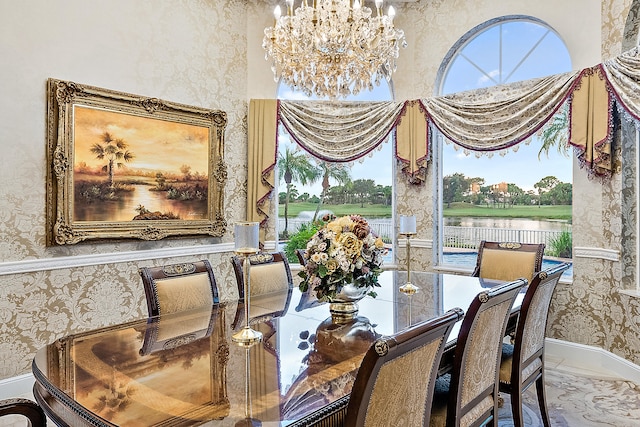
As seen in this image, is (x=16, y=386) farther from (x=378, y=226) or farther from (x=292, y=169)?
(x=378, y=226)

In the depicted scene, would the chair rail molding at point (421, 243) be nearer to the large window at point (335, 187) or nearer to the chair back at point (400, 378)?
the large window at point (335, 187)

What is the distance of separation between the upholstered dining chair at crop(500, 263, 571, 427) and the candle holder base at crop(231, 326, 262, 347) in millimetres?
1272

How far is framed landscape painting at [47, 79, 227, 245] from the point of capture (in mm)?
3094

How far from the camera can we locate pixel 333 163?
4.75 metres

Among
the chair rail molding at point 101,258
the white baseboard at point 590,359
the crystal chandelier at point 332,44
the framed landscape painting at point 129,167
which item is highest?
the crystal chandelier at point 332,44

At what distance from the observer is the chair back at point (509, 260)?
10.6 feet

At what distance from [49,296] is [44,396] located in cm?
197

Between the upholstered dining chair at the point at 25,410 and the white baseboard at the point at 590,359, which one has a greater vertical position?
the upholstered dining chair at the point at 25,410

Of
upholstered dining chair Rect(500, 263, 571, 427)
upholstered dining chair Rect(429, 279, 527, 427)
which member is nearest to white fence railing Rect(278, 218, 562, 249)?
upholstered dining chair Rect(500, 263, 571, 427)

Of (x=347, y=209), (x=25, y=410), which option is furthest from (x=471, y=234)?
(x=25, y=410)

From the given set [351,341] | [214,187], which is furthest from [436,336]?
[214,187]

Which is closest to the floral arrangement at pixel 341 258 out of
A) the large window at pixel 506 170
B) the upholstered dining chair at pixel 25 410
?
the upholstered dining chair at pixel 25 410

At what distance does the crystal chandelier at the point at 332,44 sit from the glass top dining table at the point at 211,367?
1.57 metres

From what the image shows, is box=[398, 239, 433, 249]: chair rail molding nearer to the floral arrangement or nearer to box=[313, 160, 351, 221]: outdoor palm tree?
box=[313, 160, 351, 221]: outdoor palm tree
